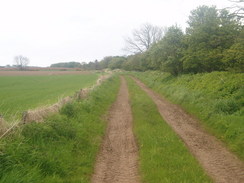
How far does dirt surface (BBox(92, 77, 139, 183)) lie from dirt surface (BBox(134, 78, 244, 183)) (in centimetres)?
178

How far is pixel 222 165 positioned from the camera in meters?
5.78

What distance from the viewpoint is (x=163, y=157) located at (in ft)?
20.2

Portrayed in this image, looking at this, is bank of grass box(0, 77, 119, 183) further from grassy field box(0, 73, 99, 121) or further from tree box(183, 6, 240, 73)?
tree box(183, 6, 240, 73)

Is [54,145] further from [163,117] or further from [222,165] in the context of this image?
[163,117]

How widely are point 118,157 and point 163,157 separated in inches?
50.5

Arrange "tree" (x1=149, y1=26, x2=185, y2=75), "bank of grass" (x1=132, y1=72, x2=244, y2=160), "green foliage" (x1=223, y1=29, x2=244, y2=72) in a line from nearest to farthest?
1. "bank of grass" (x1=132, y1=72, x2=244, y2=160)
2. "green foliage" (x1=223, y1=29, x2=244, y2=72)
3. "tree" (x1=149, y1=26, x2=185, y2=75)

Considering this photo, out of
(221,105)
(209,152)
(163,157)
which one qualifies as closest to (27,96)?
(221,105)

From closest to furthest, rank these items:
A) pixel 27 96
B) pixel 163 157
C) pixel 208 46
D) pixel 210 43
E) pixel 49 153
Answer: pixel 49 153, pixel 163 157, pixel 27 96, pixel 210 43, pixel 208 46

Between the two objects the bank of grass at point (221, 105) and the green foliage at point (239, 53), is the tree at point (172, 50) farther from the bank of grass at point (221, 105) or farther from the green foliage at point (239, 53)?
the green foliage at point (239, 53)

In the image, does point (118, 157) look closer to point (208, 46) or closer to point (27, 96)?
point (27, 96)

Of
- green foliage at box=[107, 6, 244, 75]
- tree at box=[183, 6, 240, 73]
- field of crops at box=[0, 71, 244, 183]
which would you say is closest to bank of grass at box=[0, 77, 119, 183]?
field of crops at box=[0, 71, 244, 183]

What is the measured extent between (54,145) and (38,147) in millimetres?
567

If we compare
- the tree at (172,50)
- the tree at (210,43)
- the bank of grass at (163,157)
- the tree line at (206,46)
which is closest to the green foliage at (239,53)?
the tree line at (206,46)

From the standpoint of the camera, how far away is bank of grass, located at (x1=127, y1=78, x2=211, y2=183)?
511cm
